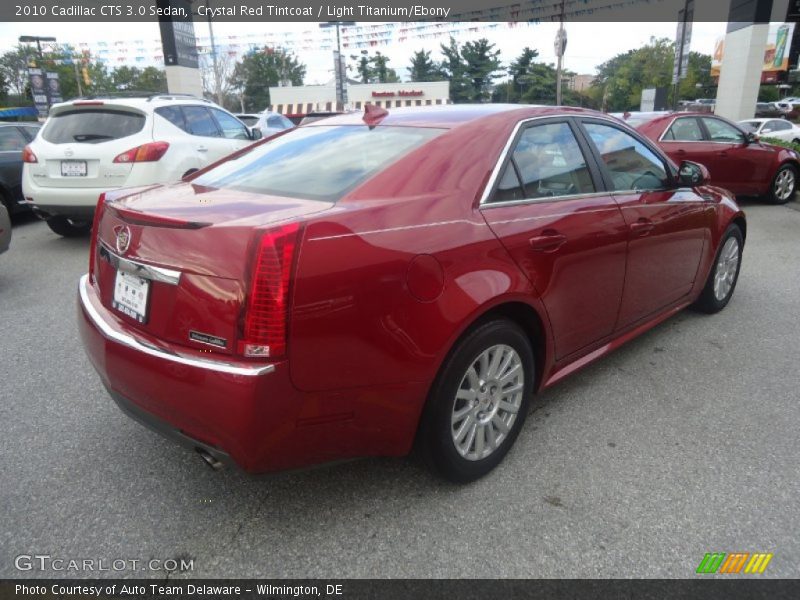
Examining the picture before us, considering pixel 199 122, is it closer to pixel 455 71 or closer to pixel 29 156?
pixel 29 156

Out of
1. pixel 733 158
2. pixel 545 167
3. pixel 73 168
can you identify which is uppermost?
pixel 545 167

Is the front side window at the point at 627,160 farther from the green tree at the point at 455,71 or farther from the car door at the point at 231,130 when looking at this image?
the green tree at the point at 455,71

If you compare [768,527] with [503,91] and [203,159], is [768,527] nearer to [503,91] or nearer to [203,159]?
[203,159]

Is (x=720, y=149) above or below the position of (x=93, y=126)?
below

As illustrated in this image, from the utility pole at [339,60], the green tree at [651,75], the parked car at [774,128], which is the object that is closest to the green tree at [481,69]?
the green tree at [651,75]

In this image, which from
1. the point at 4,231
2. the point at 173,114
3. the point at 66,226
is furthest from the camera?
the point at 66,226

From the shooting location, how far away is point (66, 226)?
7535 millimetres

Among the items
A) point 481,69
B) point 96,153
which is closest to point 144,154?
point 96,153

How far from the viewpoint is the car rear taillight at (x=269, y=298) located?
5.90ft

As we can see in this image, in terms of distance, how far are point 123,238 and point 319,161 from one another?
921 millimetres

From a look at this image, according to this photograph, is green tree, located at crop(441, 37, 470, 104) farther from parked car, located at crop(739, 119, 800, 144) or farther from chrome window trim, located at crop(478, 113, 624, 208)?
chrome window trim, located at crop(478, 113, 624, 208)

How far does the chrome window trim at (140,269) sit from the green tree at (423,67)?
7367cm

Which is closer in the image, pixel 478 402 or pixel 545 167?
pixel 478 402

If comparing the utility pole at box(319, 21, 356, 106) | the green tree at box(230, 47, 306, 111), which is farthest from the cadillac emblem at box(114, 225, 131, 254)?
the green tree at box(230, 47, 306, 111)
